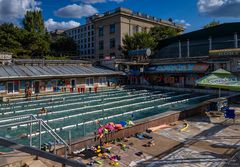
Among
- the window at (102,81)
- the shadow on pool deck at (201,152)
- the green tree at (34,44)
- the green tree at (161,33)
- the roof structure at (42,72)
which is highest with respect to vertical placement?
the green tree at (161,33)

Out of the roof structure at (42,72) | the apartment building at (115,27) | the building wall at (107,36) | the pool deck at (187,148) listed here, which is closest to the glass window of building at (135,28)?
the apartment building at (115,27)

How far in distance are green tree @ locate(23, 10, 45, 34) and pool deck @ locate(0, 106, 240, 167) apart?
191ft

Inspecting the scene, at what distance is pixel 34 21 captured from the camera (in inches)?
2440

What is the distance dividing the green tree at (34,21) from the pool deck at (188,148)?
2290 inches

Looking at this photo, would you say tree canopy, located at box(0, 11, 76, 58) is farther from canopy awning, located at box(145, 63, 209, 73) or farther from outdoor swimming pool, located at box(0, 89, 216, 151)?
canopy awning, located at box(145, 63, 209, 73)

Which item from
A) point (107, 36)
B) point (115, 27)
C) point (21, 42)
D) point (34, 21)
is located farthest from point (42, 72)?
point (34, 21)

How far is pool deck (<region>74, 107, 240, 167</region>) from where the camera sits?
8.53m

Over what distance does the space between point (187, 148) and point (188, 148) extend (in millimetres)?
45

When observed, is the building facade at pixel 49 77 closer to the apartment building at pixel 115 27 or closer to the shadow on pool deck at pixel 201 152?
the apartment building at pixel 115 27

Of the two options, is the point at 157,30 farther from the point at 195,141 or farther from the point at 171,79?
the point at 195,141

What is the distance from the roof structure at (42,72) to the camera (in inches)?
1025

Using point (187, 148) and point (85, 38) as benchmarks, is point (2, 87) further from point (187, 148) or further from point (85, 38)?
point (85, 38)

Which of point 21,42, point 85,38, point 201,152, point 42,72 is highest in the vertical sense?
point 85,38

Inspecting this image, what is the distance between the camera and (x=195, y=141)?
35.6 feet
